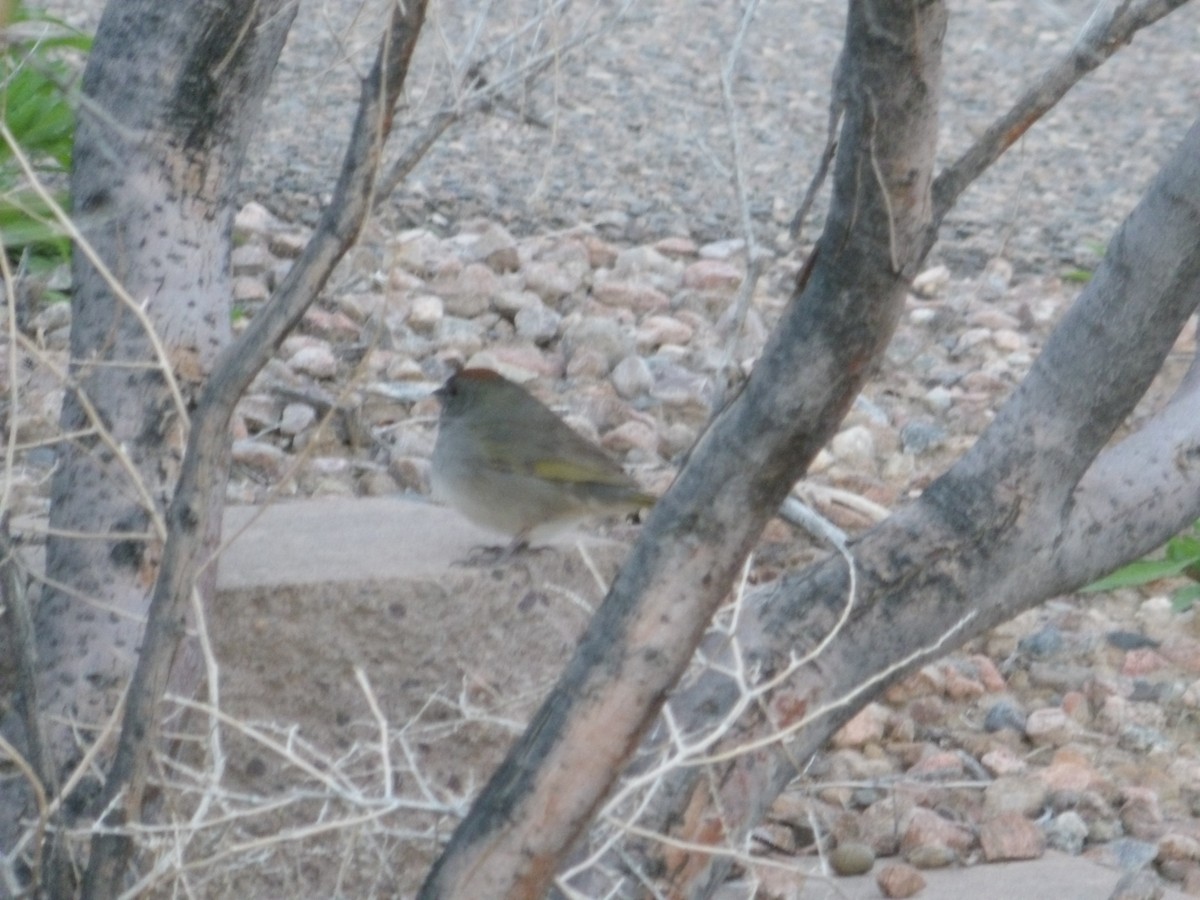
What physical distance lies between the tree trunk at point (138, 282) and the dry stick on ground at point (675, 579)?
102 centimetres

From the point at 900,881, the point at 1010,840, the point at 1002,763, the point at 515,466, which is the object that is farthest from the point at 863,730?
the point at 515,466

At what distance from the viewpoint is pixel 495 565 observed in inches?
147

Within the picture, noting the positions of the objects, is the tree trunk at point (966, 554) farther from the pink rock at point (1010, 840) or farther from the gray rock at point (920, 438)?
the gray rock at point (920, 438)

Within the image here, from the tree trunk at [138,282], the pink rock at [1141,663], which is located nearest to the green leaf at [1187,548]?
the pink rock at [1141,663]

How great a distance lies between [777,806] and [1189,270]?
1.45m

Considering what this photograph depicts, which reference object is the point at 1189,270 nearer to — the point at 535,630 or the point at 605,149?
the point at 535,630

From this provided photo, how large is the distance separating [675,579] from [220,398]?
59cm

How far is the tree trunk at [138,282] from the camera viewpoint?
9.76 feet

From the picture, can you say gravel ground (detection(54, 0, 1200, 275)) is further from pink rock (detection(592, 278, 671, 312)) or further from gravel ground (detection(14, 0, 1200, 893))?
pink rock (detection(592, 278, 671, 312))

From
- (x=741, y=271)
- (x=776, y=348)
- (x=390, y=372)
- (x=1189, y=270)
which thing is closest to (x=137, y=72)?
(x=776, y=348)

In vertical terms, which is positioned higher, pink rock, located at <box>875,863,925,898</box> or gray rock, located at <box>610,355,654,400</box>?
pink rock, located at <box>875,863,925,898</box>

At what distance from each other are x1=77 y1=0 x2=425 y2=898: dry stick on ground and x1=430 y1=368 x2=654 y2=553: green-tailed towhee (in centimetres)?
176

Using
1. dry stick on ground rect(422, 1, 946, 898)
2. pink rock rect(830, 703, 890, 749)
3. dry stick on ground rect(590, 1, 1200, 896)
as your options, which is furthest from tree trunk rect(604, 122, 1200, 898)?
pink rock rect(830, 703, 890, 749)

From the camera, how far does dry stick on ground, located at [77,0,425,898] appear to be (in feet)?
7.13
